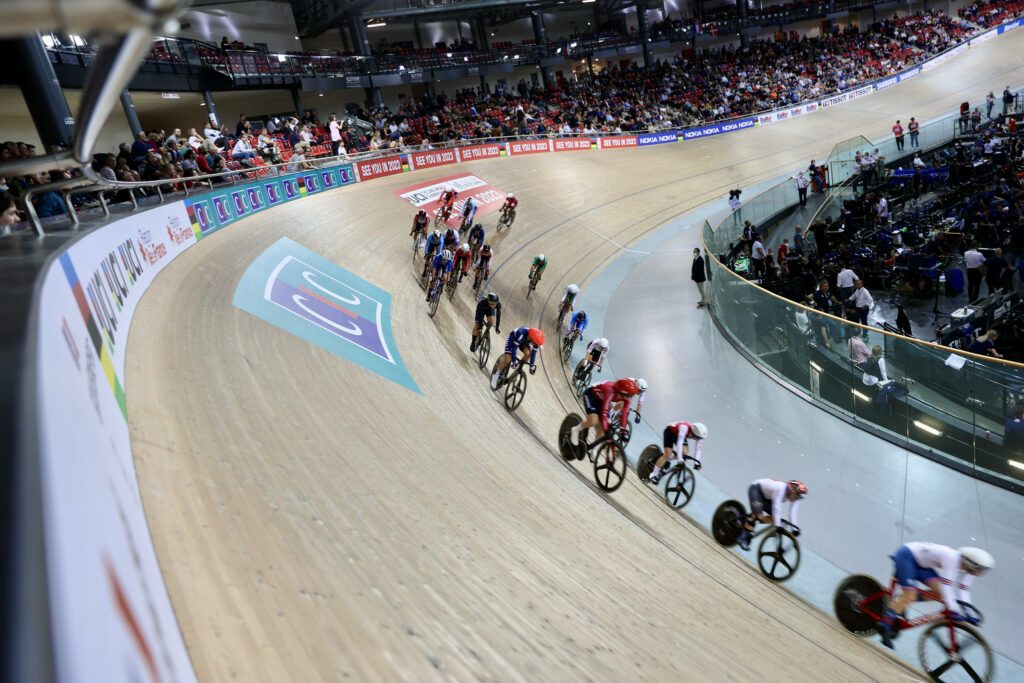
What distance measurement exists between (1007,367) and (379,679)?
619 centimetres

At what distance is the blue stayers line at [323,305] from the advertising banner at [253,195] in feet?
3.40

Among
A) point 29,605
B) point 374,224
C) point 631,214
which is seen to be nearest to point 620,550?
point 29,605

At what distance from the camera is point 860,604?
479cm

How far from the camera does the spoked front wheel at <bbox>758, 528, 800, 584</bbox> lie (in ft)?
17.8

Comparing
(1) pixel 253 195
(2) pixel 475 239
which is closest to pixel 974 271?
(2) pixel 475 239

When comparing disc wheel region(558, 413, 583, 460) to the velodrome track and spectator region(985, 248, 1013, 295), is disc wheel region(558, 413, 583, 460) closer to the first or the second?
the velodrome track

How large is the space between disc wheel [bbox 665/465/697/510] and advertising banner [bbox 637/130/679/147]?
21783 mm

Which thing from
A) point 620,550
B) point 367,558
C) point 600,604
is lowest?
point 620,550

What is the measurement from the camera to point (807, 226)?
16.9 metres

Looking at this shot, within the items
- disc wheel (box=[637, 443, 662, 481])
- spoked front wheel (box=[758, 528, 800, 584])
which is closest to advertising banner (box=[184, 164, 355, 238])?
disc wheel (box=[637, 443, 662, 481])

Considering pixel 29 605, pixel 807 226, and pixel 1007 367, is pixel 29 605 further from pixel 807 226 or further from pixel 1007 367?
pixel 807 226

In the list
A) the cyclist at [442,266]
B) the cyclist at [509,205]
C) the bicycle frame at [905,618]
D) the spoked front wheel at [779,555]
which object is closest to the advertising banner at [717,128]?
the cyclist at [509,205]

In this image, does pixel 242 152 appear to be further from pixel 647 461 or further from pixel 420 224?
pixel 647 461

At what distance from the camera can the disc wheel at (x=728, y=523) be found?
18.7ft
